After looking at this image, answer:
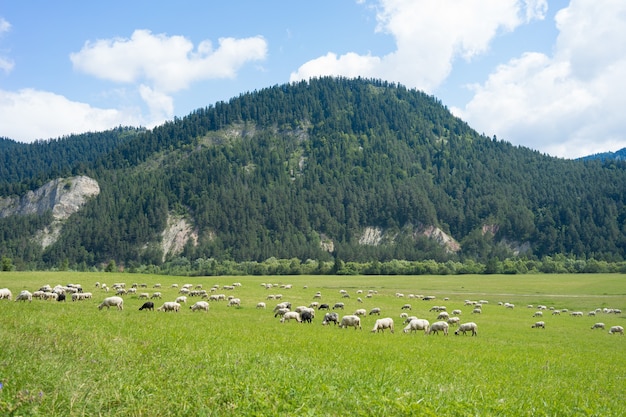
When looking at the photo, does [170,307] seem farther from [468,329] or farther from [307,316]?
[468,329]

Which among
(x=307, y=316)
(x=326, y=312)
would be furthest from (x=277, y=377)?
(x=326, y=312)

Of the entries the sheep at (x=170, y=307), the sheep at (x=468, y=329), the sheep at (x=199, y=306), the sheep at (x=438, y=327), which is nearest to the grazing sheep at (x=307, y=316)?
the sheep at (x=199, y=306)

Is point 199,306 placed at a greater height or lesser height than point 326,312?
greater

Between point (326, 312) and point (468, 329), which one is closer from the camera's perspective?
point (468, 329)

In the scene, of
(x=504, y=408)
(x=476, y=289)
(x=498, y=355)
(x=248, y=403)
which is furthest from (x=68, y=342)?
(x=476, y=289)

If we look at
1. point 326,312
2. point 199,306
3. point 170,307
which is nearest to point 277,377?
point 170,307

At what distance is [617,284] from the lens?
9869 cm

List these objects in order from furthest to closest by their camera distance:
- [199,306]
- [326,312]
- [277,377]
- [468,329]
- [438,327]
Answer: [326,312] < [199,306] < [468,329] < [438,327] < [277,377]

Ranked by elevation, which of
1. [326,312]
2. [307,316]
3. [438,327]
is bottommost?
[326,312]

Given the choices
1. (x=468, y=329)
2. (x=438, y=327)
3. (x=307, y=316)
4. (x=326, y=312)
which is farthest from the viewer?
(x=326, y=312)

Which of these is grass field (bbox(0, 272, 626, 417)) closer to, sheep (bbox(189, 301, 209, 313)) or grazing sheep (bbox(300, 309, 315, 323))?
grazing sheep (bbox(300, 309, 315, 323))

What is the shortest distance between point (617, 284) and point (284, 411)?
11544cm

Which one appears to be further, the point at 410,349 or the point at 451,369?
the point at 410,349

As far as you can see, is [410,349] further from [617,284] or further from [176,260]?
[176,260]
